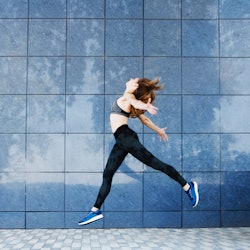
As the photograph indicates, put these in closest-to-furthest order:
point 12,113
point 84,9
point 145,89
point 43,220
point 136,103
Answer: point 136,103 → point 145,89 → point 43,220 → point 12,113 → point 84,9

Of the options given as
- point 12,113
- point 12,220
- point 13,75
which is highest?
point 13,75

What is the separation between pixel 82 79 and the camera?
561 centimetres

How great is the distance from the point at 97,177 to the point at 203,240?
1.91 m

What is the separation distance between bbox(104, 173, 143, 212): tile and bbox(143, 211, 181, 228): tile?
0.21 m

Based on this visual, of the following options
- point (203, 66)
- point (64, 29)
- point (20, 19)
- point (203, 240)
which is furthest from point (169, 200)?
point (20, 19)

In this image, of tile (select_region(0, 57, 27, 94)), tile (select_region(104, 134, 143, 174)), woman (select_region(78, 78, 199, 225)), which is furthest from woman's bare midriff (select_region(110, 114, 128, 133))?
tile (select_region(0, 57, 27, 94))

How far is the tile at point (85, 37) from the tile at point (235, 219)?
11.2 ft

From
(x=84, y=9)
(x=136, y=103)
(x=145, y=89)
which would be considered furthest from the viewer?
(x=84, y=9)

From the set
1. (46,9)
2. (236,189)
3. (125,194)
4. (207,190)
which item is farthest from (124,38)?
(236,189)

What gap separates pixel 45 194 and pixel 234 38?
414cm

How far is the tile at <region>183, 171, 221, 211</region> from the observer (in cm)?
557

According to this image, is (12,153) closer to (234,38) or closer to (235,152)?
(235,152)

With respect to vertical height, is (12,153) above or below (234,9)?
below

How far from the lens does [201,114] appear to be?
5641 mm
